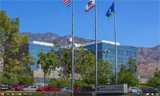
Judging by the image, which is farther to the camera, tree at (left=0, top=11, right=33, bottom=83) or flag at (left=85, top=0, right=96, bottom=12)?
tree at (left=0, top=11, right=33, bottom=83)

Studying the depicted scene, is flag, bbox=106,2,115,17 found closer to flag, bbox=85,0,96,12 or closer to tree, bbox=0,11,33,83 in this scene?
flag, bbox=85,0,96,12

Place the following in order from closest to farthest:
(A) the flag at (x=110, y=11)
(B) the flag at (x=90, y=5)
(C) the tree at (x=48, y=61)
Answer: (B) the flag at (x=90, y=5) → (A) the flag at (x=110, y=11) → (C) the tree at (x=48, y=61)

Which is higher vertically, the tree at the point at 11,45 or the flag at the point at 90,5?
the flag at the point at 90,5

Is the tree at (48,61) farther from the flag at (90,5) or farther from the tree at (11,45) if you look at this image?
the flag at (90,5)

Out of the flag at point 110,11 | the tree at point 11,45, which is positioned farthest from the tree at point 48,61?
the flag at point 110,11

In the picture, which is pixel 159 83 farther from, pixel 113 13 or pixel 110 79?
pixel 113 13

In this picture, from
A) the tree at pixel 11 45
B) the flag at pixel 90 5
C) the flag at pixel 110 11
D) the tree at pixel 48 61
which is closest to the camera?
the flag at pixel 90 5

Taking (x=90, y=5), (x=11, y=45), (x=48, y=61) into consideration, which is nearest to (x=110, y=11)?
(x=90, y=5)

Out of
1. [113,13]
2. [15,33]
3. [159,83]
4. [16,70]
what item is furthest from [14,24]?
[159,83]

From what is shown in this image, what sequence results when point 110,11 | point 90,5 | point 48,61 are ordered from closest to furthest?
point 90,5
point 110,11
point 48,61

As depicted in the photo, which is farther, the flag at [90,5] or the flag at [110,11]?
the flag at [110,11]

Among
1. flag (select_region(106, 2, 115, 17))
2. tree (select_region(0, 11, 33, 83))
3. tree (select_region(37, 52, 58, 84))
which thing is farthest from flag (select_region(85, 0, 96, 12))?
tree (select_region(37, 52, 58, 84))

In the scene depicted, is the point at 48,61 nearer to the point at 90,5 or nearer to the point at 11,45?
the point at 11,45

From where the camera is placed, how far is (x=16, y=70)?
61.1 meters
